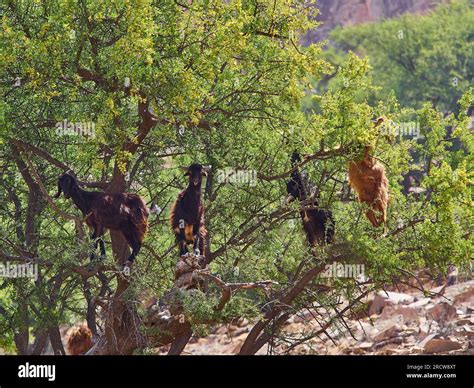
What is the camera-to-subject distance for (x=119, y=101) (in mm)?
17594

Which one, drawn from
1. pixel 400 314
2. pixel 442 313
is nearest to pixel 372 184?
pixel 442 313

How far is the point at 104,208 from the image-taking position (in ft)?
56.9

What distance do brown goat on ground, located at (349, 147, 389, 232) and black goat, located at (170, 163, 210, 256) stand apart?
2471 millimetres

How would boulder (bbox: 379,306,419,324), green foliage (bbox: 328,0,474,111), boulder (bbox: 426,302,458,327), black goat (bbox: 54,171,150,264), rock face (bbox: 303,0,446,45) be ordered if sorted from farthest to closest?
rock face (bbox: 303,0,446,45), green foliage (bbox: 328,0,474,111), boulder (bbox: 379,306,419,324), boulder (bbox: 426,302,458,327), black goat (bbox: 54,171,150,264)

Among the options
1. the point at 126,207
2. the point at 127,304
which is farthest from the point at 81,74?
the point at 127,304

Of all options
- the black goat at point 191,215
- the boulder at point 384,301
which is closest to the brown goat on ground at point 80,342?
the black goat at point 191,215

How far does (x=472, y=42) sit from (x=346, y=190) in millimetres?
32541

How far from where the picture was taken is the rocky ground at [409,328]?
2438 centimetres

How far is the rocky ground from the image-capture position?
80.0 feet

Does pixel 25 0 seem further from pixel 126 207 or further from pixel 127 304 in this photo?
pixel 127 304

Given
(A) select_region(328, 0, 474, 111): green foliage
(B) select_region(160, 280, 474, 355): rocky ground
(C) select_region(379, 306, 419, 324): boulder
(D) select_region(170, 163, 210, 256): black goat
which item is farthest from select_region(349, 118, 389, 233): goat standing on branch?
(A) select_region(328, 0, 474, 111): green foliage

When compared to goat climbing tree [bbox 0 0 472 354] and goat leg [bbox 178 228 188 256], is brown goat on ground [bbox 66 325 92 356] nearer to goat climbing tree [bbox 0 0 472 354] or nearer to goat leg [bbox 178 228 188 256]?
goat climbing tree [bbox 0 0 472 354]

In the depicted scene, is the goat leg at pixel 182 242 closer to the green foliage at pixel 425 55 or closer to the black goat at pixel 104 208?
the black goat at pixel 104 208

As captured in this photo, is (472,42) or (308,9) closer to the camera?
(308,9)
